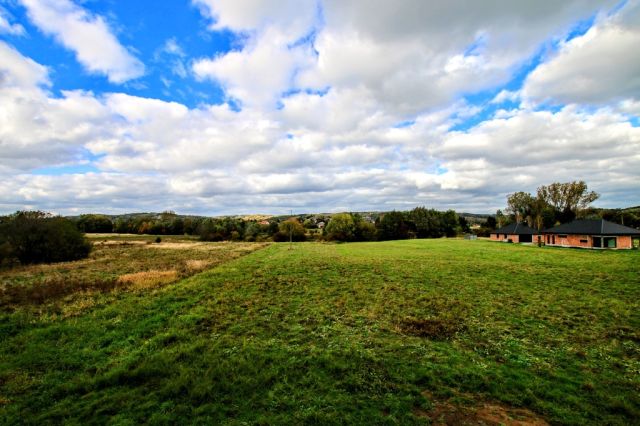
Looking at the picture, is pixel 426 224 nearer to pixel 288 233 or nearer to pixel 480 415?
pixel 288 233

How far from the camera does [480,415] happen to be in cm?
568

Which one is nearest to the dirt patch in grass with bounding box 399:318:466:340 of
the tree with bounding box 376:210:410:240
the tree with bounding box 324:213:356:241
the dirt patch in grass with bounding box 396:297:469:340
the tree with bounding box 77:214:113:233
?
the dirt patch in grass with bounding box 396:297:469:340

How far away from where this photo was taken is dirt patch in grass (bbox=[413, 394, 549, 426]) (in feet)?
17.9

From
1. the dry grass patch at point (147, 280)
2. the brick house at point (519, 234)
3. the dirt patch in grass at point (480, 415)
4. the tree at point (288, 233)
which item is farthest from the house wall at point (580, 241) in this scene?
the tree at point (288, 233)

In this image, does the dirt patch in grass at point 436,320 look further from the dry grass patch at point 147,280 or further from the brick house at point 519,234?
the brick house at point 519,234

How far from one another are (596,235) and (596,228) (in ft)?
3.68

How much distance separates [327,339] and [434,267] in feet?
60.7

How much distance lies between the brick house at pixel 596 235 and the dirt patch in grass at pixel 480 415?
156ft

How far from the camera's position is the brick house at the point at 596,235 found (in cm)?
3872

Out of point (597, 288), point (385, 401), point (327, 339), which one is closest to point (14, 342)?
point (327, 339)

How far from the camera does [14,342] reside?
30.2 ft

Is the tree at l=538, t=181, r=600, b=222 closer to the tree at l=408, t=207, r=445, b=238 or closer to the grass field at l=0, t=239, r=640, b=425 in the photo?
the tree at l=408, t=207, r=445, b=238

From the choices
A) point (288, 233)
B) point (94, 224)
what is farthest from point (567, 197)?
point (94, 224)

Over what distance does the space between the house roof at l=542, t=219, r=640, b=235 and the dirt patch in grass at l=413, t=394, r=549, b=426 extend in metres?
47.5
